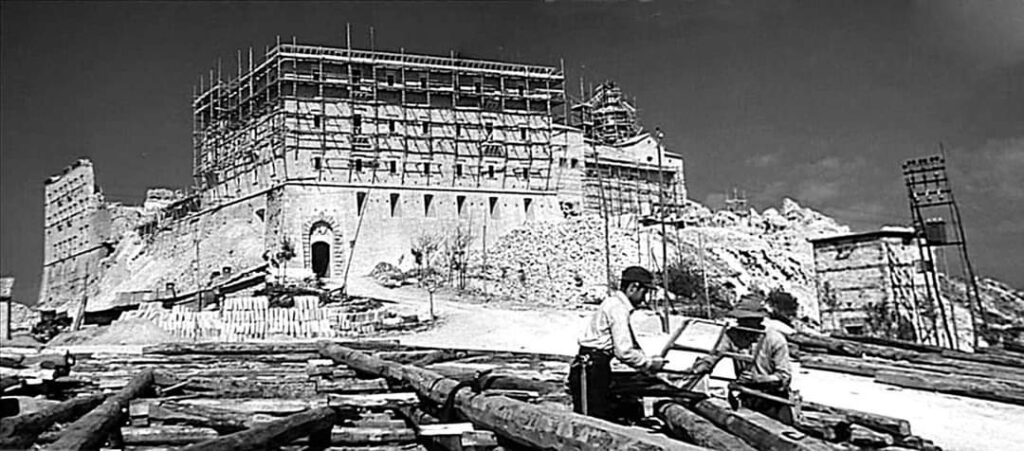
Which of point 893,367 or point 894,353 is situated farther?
point 894,353

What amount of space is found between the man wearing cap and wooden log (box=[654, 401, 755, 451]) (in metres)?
0.27

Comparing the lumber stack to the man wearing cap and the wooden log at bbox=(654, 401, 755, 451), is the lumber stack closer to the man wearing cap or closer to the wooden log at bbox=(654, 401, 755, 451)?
the man wearing cap

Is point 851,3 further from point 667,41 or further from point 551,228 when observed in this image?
point 551,228

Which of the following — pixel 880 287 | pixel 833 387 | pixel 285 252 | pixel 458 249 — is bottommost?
pixel 833 387

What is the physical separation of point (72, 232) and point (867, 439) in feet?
183

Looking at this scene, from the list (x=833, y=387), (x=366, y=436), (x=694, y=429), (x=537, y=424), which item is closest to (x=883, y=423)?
(x=694, y=429)

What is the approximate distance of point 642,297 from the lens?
549cm

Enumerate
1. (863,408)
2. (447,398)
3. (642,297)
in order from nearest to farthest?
(642,297), (447,398), (863,408)

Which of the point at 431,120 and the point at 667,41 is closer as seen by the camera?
the point at 667,41

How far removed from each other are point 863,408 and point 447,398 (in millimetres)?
4643

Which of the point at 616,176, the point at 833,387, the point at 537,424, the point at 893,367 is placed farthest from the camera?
the point at 616,176

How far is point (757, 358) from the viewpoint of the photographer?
5.91 meters

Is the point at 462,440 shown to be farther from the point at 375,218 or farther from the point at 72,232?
the point at 72,232

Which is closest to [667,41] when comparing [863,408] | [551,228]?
[863,408]
